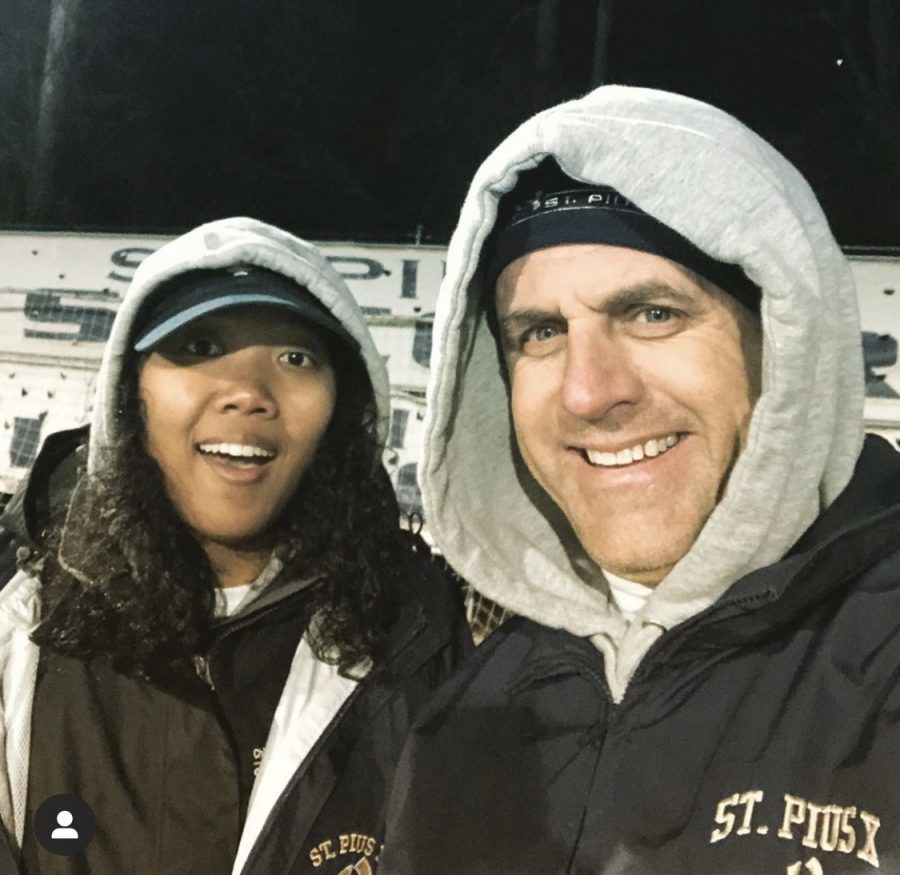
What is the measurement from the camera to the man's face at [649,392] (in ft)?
3.43

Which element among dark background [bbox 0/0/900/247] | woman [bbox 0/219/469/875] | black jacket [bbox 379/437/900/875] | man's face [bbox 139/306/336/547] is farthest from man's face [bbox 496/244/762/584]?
dark background [bbox 0/0/900/247]

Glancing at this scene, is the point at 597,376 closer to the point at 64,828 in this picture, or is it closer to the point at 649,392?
the point at 649,392

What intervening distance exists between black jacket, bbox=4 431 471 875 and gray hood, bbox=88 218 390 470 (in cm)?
47

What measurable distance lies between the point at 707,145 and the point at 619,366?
1.00 ft

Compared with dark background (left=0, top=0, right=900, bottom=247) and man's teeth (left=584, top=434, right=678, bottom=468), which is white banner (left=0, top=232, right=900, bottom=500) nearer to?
dark background (left=0, top=0, right=900, bottom=247)

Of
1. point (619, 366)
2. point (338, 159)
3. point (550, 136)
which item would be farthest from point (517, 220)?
point (338, 159)

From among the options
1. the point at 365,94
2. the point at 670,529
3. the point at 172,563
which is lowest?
the point at 172,563

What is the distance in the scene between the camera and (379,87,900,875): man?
0.85 metres

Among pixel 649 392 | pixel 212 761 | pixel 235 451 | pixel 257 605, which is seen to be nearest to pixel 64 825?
pixel 212 761

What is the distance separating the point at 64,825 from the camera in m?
1.20

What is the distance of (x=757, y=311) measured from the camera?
3.55ft

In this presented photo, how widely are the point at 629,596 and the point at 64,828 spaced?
94 centimetres

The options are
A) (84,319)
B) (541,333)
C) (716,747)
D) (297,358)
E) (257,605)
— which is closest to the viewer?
(716,747)

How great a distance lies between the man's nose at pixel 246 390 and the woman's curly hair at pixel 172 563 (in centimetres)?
20
